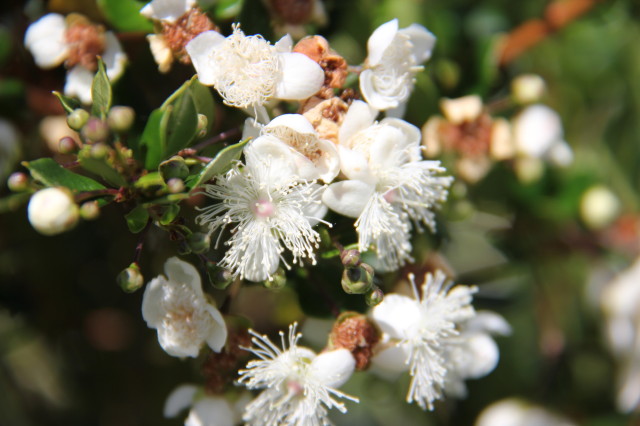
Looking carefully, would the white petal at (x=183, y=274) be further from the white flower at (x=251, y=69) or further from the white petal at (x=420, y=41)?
the white petal at (x=420, y=41)

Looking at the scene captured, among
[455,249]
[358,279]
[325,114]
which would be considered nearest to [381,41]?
[325,114]

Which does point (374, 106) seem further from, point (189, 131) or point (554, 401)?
point (554, 401)

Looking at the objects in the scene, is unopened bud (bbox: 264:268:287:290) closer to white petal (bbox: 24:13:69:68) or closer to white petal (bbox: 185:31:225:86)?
white petal (bbox: 185:31:225:86)

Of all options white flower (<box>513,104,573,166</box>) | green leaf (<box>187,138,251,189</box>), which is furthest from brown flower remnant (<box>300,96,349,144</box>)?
white flower (<box>513,104,573,166</box>)

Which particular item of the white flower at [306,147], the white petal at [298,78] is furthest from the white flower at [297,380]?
the white petal at [298,78]

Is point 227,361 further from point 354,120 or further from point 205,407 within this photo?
point 354,120

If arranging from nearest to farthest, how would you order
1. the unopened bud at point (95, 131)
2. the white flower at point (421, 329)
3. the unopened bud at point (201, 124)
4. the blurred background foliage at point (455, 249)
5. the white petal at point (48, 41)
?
the unopened bud at point (95, 131) → the unopened bud at point (201, 124) → the white flower at point (421, 329) → the white petal at point (48, 41) → the blurred background foliage at point (455, 249)
